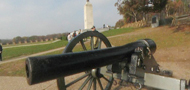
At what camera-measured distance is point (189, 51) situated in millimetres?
6934

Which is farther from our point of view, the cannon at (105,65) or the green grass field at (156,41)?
the green grass field at (156,41)

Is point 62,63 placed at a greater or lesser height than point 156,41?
greater

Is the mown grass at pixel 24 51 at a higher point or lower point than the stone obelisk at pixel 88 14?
lower

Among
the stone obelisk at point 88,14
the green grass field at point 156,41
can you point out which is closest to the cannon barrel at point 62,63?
the green grass field at point 156,41

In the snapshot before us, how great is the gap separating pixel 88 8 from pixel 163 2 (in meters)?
9.48

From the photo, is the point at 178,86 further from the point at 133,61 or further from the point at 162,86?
the point at 133,61

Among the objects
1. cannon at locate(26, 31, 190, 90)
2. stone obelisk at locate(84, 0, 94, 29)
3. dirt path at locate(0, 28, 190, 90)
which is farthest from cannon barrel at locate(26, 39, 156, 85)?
stone obelisk at locate(84, 0, 94, 29)

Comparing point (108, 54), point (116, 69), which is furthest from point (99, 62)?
point (116, 69)

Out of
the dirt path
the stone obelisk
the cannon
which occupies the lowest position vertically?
the dirt path

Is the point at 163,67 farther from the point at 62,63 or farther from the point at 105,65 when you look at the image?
the point at 62,63

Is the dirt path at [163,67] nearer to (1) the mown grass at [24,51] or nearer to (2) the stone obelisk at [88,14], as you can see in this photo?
(1) the mown grass at [24,51]

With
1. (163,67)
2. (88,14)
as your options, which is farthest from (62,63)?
(88,14)

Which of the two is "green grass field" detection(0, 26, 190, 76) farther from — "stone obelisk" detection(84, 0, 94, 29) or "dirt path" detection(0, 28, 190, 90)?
"stone obelisk" detection(84, 0, 94, 29)

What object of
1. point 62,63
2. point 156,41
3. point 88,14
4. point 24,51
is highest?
point 88,14
